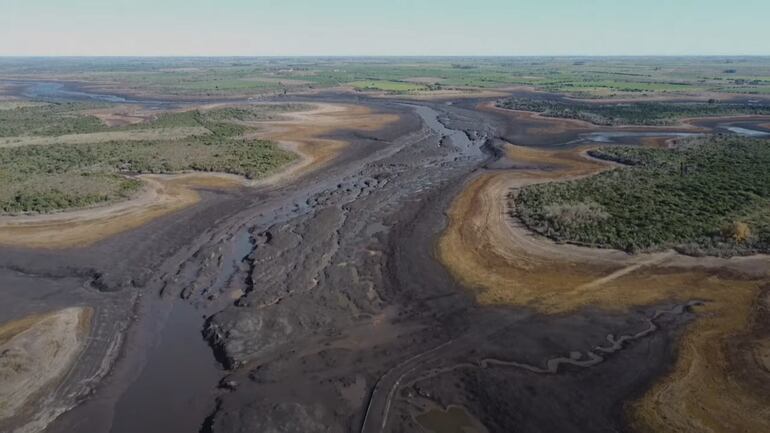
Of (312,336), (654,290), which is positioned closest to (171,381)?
(312,336)

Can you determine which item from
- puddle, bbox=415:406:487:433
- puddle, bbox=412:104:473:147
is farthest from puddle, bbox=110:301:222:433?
puddle, bbox=412:104:473:147

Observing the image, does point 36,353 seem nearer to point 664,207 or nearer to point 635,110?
point 664,207

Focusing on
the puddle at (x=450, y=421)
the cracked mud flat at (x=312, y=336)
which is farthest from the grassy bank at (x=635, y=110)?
the puddle at (x=450, y=421)

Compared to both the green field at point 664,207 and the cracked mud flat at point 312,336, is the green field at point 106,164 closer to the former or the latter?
the cracked mud flat at point 312,336

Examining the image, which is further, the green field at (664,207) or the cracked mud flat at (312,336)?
the green field at (664,207)

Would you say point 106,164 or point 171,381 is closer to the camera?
point 171,381

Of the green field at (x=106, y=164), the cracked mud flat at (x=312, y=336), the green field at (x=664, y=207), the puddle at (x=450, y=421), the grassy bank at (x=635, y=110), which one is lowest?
the puddle at (x=450, y=421)
